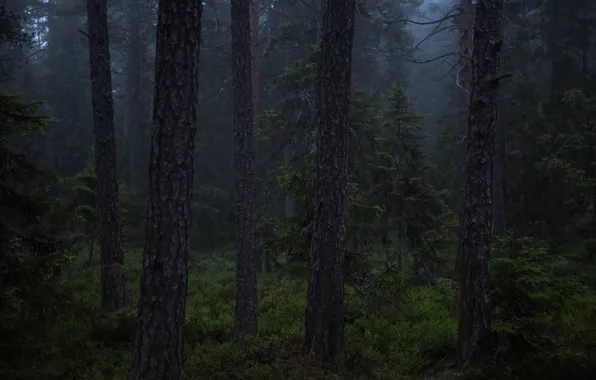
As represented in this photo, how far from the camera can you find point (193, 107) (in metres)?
6.28

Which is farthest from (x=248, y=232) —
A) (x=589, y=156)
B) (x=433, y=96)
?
(x=433, y=96)

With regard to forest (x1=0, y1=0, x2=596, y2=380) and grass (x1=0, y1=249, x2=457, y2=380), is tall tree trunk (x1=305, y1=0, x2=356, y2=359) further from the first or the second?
grass (x1=0, y1=249, x2=457, y2=380)

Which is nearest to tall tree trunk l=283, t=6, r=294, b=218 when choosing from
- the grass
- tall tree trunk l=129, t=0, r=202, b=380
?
the grass

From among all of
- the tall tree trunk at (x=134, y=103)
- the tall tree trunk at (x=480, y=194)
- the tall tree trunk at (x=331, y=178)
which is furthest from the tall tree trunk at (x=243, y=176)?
the tall tree trunk at (x=134, y=103)

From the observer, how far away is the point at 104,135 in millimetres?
11625

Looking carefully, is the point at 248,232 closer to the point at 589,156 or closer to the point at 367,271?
the point at 367,271

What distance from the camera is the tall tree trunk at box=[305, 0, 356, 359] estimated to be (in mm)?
8648

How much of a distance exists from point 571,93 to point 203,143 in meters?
19.4

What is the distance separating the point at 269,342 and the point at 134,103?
22.7 m

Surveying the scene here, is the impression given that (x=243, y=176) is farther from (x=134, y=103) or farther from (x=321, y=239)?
(x=134, y=103)

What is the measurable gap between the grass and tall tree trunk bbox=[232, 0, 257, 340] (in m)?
0.74

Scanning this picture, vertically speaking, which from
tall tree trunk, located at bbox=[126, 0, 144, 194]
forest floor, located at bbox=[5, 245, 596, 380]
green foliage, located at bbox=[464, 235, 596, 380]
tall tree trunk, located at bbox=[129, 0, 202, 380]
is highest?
tall tree trunk, located at bbox=[126, 0, 144, 194]

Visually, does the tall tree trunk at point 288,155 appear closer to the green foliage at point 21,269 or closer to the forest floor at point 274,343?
the forest floor at point 274,343

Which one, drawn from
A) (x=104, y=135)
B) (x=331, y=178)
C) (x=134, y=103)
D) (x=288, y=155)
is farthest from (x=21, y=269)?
(x=134, y=103)
